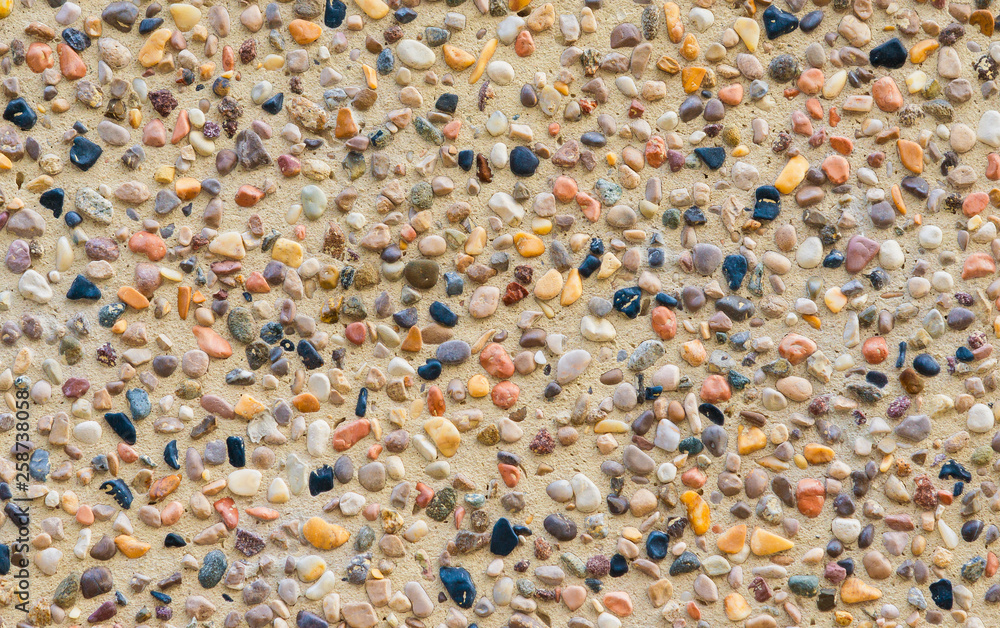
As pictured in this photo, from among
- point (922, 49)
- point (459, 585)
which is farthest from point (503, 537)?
point (922, 49)

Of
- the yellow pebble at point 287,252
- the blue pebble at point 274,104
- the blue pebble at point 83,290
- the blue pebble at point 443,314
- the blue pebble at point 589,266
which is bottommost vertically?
the blue pebble at point 83,290

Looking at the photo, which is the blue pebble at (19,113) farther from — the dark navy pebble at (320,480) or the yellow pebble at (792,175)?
the yellow pebble at (792,175)

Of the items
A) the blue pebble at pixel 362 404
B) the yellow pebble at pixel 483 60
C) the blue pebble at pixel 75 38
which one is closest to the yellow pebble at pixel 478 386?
the blue pebble at pixel 362 404

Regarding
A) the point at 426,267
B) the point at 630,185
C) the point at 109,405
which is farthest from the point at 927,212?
the point at 109,405

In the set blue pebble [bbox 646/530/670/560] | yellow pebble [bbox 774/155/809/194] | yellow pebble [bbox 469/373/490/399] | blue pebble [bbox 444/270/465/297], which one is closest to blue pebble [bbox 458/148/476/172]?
blue pebble [bbox 444/270/465/297]

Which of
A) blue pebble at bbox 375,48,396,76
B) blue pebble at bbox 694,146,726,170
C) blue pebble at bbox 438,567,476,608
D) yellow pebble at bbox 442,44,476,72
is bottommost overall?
blue pebble at bbox 438,567,476,608

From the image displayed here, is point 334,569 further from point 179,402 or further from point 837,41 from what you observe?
point 837,41

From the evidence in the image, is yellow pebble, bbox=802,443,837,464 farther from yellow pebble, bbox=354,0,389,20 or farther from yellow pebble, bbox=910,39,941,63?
yellow pebble, bbox=354,0,389,20
